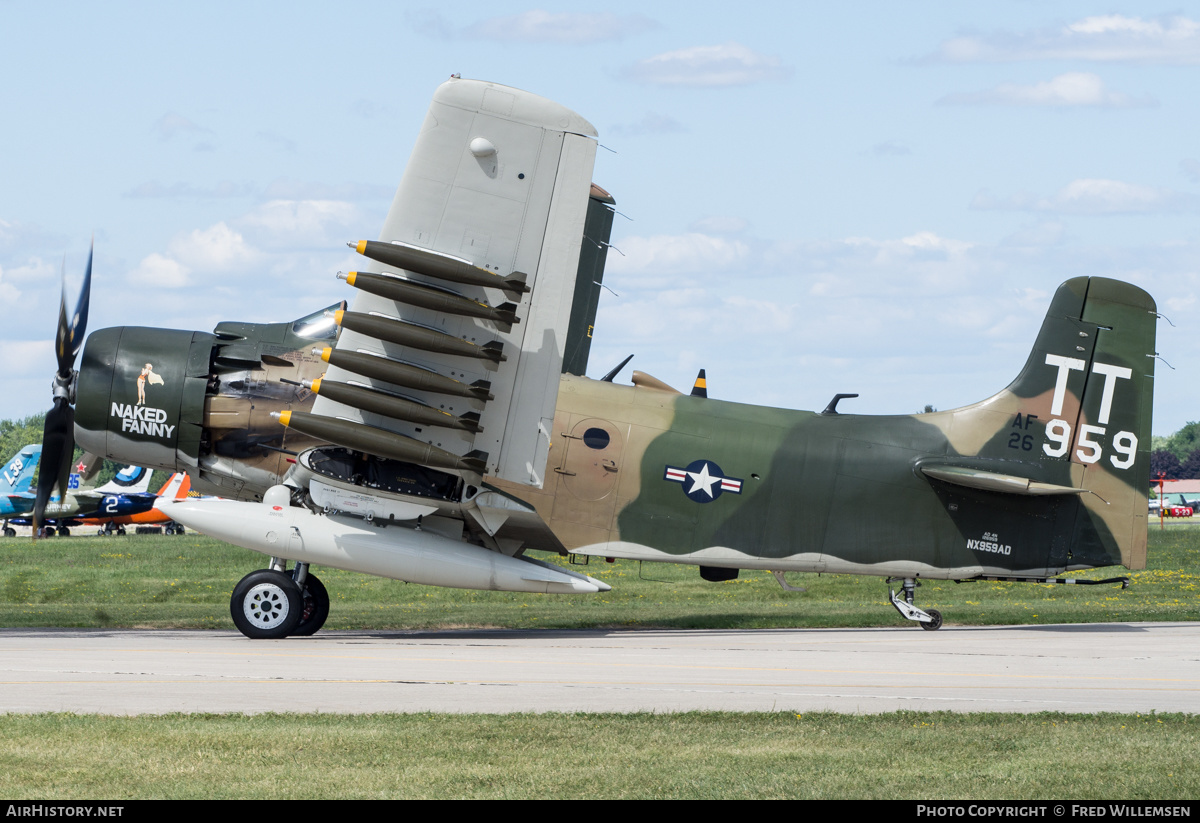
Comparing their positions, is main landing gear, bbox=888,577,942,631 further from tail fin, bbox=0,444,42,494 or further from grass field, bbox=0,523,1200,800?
tail fin, bbox=0,444,42,494

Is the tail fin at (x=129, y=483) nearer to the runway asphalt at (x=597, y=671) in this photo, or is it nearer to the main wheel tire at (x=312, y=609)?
the runway asphalt at (x=597, y=671)

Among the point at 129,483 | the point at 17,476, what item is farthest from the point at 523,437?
the point at 17,476

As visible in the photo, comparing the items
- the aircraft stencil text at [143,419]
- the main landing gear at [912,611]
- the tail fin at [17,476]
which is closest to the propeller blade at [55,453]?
the aircraft stencil text at [143,419]

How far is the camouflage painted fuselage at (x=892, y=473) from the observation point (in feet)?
55.4

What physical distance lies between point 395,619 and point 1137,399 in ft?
38.2

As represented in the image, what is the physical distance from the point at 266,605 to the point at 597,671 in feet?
17.6

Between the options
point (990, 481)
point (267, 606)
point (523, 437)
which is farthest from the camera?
point (990, 481)

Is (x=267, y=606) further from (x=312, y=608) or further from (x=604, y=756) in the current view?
(x=604, y=756)

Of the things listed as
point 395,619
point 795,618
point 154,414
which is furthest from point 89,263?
point 795,618

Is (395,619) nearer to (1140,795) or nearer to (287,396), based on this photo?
(287,396)

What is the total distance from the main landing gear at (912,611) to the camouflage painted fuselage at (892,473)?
Answer: 0.50m

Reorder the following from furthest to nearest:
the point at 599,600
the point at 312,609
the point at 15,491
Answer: the point at 15,491, the point at 599,600, the point at 312,609

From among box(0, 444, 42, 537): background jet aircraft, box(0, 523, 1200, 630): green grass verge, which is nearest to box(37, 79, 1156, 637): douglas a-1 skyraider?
box(0, 523, 1200, 630): green grass verge

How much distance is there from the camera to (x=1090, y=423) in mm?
17562
